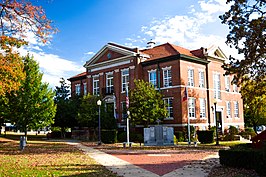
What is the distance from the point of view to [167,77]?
37.0 metres

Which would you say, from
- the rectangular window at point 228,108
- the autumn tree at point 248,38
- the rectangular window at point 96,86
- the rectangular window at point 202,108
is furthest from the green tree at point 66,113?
the autumn tree at point 248,38

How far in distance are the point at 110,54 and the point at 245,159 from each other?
32.4 meters

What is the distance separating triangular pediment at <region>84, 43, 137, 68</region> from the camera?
40.2 metres

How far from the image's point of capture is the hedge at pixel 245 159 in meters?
10.5

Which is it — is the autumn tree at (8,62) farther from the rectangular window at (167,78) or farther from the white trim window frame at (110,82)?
the white trim window frame at (110,82)

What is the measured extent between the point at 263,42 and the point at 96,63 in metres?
32.8

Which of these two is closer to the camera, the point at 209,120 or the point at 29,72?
the point at 29,72

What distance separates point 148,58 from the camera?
40.0 meters

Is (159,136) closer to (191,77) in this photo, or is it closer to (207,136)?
(207,136)

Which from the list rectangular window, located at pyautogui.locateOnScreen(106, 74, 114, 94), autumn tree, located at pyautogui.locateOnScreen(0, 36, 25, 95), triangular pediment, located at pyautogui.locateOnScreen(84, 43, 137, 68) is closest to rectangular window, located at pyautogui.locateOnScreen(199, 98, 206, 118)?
triangular pediment, located at pyautogui.locateOnScreen(84, 43, 137, 68)

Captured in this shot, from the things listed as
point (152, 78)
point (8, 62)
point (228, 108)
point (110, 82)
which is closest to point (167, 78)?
point (152, 78)

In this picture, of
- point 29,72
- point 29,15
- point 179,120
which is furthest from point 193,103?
point 29,15

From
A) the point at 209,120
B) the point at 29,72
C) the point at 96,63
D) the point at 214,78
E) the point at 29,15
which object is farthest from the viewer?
the point at 96,63

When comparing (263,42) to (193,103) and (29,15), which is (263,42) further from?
(193,103)
